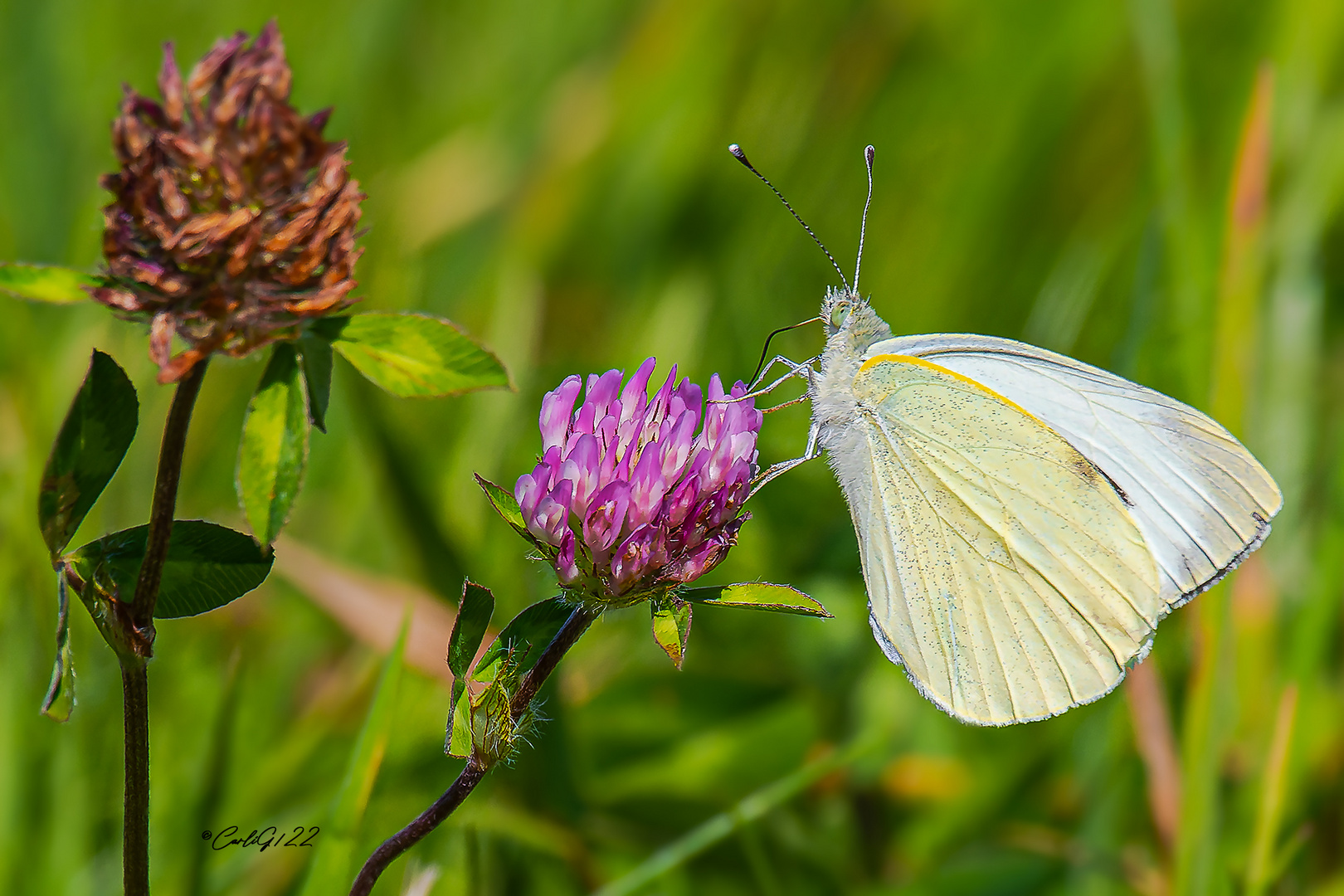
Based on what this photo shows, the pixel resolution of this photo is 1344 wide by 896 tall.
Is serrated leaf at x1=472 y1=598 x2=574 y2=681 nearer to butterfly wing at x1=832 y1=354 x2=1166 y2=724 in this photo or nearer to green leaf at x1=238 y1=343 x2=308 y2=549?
green leaf at x1=238 y1=343 x2=308 y2=549

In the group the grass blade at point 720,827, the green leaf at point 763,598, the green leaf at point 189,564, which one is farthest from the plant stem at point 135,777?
the grass blade at point 720,827

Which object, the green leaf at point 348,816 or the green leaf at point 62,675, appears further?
the green leaf at point 348,816

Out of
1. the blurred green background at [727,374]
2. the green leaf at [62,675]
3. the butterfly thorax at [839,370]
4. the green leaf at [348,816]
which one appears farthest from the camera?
the butterfly thorax at [839,370]

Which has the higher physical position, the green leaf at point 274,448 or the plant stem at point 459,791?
the green leaf at point 274,448

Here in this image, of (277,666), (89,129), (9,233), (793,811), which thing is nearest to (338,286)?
(277,666)

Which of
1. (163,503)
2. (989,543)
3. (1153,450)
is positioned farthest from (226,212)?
(1153,450)

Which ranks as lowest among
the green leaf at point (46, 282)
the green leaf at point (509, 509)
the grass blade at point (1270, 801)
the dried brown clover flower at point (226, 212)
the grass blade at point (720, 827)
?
the grass blade at point (720, 827)

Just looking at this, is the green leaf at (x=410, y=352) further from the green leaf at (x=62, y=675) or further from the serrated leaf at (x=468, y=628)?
the green leaf at (x=62, y=675)

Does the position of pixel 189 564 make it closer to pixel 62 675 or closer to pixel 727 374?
pixel 62 675

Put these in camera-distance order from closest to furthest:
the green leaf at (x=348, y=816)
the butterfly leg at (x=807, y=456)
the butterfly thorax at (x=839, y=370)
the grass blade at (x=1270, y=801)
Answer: the green leaf at (x=348, y=816), the grass blade at (x=1270, y=801), the butterfly leg at (x=807, y=456), the butterfly thorax at (x=839, y=370)
